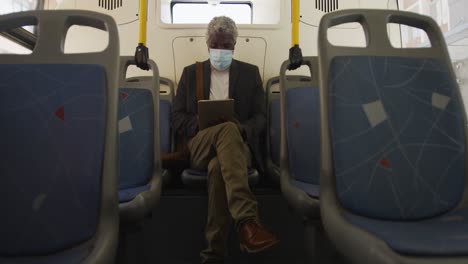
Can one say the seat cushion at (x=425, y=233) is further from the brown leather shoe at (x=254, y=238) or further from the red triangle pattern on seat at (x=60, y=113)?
the red triangle pattern on seat at (x=60, y=113)

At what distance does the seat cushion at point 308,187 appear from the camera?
1363mm

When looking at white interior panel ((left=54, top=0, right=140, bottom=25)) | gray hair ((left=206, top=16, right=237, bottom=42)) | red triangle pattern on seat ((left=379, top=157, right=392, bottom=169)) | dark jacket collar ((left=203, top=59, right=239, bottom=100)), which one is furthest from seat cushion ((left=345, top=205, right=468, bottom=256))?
white interior panel ((left=54, top=0, right=140, bottom=25))

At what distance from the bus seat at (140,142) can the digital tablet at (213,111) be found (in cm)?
24

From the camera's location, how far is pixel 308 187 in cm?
150

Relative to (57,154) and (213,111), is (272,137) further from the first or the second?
(57,154)

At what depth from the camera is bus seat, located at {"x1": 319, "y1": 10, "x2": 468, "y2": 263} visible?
98 centimetres

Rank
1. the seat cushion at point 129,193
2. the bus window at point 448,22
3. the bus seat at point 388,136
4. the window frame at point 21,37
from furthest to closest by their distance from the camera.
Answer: the bus window at point 448,22 < the window frame at point 21,37 < the seat cushion at point 129,193 < the bus seat at point 388,136

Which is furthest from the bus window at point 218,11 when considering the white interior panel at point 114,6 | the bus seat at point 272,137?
the bus seat at point 272,137

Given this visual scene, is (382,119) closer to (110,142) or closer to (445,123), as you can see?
(445,123)

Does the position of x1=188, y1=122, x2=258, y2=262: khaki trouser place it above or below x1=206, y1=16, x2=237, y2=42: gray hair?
below

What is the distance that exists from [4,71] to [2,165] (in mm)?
268

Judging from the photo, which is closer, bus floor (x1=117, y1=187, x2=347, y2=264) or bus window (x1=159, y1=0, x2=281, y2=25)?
bus floor (x1=117, y1=187, x2=347, y2=264)

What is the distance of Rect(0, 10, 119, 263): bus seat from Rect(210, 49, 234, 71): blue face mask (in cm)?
124

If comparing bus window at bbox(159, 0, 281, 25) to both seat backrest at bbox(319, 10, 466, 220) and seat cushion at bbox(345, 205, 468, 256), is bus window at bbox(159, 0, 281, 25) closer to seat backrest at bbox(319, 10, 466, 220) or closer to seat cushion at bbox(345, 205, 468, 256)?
seat backrest at bbox(319, 10, 466, 220)
